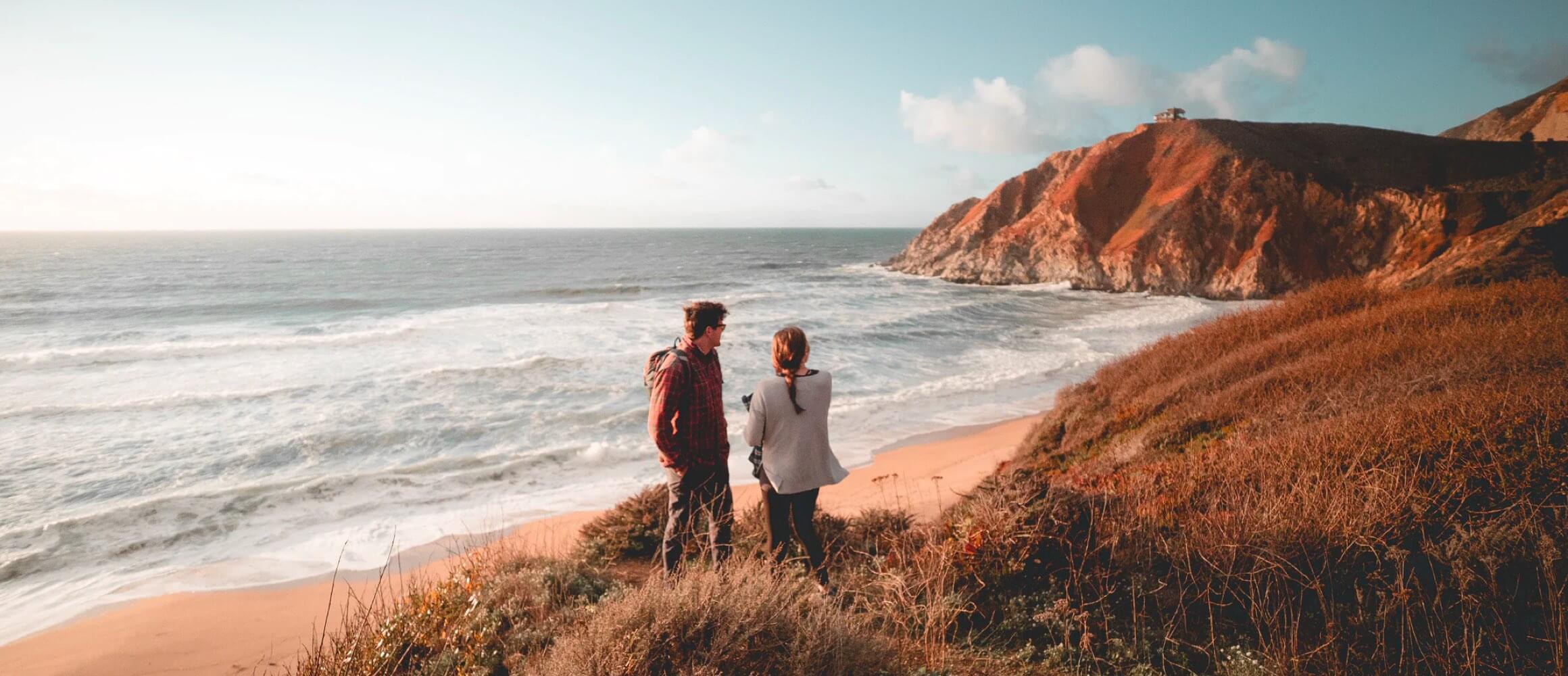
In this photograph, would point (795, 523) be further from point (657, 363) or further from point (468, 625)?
point (468, 625)

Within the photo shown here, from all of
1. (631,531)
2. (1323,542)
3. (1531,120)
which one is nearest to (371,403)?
(631,531)

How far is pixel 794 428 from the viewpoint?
384 centimetres

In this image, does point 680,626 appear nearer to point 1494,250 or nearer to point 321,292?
point 1494,250

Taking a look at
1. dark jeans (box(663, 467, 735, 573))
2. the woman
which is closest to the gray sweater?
the woman

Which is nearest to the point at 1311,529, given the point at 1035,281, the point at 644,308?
the point at 644,308

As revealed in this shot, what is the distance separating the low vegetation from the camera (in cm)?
287

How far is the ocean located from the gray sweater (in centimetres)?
568

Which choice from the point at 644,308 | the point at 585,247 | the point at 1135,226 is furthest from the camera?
the point at 585,247

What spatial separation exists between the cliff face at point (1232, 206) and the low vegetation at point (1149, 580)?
2941 cm

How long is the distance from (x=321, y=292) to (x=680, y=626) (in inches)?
1638

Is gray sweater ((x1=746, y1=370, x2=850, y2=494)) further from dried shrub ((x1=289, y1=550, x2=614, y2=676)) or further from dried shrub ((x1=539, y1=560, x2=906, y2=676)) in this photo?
dried shrub ((x1=289, y1=550, x2=614, y2=676))

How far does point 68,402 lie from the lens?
1360 centimetres

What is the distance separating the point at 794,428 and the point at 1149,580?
214 cm

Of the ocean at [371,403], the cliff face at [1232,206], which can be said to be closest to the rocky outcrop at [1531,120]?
the cliff face at [1232,206]
